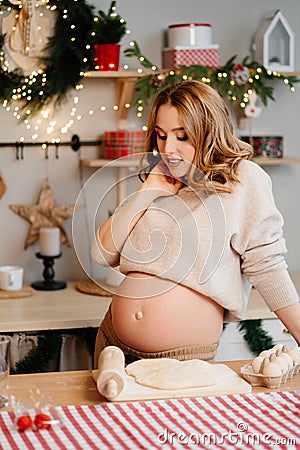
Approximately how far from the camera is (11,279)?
3.05 metres

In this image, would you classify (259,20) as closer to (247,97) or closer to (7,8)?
(247,97)

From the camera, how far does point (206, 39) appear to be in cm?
315

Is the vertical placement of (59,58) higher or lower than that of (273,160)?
higher

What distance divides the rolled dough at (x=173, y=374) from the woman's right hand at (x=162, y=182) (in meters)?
0.54

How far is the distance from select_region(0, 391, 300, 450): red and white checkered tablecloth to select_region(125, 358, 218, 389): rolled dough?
0.04m

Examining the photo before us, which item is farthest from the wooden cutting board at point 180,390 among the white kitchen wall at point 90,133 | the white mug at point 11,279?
the white kitchen wall at point 90,133

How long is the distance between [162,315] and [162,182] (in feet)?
1.17

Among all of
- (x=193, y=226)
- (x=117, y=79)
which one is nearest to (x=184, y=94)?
(x=193, y=226)

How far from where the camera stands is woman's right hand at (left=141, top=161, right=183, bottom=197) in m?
2.12

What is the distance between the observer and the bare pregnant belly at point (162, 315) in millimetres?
2041

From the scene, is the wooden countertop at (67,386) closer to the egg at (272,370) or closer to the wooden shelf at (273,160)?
the egg at (272,370)

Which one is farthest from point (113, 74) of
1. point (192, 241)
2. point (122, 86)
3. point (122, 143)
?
point (192, 241)

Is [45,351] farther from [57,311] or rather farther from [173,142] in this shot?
[173,142]

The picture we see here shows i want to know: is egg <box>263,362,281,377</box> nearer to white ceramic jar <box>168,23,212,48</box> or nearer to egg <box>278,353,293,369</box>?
egg <box>278,353,293,369</box>
